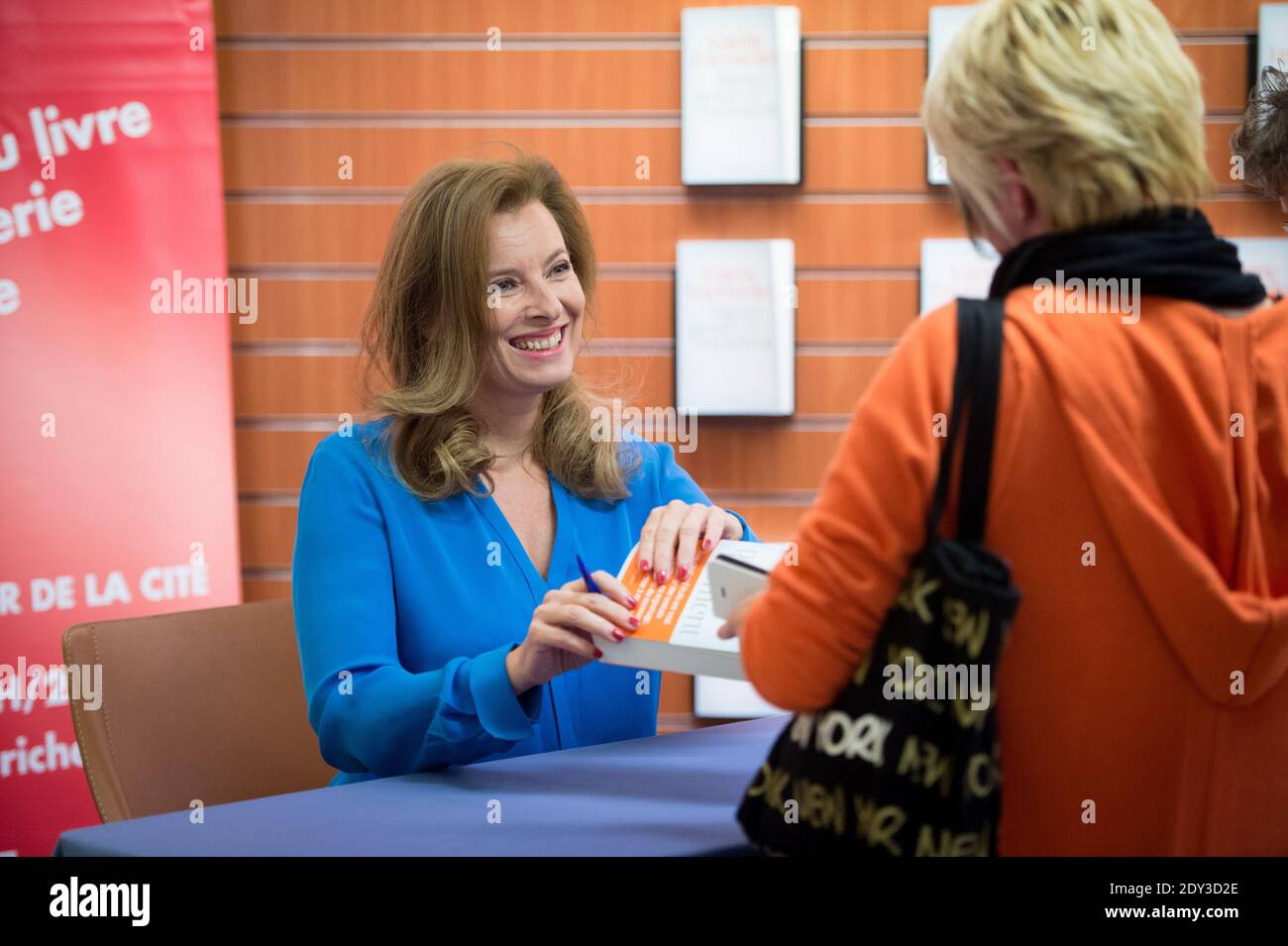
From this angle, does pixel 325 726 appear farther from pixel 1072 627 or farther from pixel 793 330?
pixel 793 330

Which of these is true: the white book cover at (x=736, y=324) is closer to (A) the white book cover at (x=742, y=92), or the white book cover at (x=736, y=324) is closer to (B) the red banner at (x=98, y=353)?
(A) the white book cover at (x=742, y=92)

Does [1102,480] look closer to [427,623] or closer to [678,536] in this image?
[678,536]

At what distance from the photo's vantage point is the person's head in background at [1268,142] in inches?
74.9

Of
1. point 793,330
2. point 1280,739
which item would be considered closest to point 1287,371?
point 1280,739

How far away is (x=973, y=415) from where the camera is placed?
949 millimetres

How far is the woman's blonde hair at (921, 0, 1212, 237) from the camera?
100 cm

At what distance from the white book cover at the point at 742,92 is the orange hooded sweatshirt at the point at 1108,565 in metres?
2.72

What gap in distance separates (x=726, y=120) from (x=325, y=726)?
2.51 metres

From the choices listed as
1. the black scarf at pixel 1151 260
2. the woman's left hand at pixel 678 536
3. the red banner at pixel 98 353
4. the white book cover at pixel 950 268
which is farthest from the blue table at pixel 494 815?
the white book cover at pixel 950 268

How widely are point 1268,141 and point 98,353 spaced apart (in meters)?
2.95

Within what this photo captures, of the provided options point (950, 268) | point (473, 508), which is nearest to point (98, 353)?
point (473, 508)

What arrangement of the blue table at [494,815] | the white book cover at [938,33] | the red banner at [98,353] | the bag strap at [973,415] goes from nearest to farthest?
the bag strap at [973,415] < the blue table at [494,815] < the red banner at [98,353] < the white book cover at [938,33]

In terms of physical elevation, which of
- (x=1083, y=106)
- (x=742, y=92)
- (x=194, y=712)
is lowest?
(x=194, y=712)

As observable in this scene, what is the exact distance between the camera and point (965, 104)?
3.41ft
